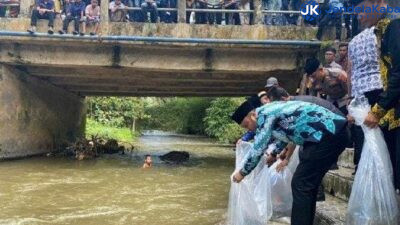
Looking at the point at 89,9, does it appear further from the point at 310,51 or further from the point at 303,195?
the point at 303,195

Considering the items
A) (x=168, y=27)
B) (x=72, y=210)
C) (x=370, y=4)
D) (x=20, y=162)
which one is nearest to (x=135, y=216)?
(x=72, y=210)

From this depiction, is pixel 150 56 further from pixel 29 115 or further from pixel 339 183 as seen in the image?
pixel 339 183

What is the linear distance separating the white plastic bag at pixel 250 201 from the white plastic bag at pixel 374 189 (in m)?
0.77

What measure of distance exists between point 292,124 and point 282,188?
1222mm

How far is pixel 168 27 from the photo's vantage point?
945cm

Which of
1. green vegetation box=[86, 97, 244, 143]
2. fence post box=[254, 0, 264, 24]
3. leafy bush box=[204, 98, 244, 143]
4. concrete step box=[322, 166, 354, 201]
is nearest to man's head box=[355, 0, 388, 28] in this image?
concrete step box=[322, 166, 354, 201]

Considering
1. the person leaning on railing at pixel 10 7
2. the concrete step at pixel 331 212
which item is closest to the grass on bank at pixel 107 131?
the person leaning on railing at pixel 10 7

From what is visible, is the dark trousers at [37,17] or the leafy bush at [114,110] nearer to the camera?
the dark trousers at [37,17]

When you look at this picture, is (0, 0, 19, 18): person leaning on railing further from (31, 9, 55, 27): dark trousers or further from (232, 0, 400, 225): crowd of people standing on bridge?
(232, 0, 400, 225): crowd of people standing on bridge

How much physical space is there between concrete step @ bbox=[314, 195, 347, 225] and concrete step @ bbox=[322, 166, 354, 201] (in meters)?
0.10

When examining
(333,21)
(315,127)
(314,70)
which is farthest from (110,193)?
(333,21)

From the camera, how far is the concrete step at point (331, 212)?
11.0 ft

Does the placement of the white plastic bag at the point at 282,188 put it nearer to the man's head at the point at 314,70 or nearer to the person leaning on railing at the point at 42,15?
the man's head at the point at 314,70

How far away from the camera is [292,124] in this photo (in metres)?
2.88
